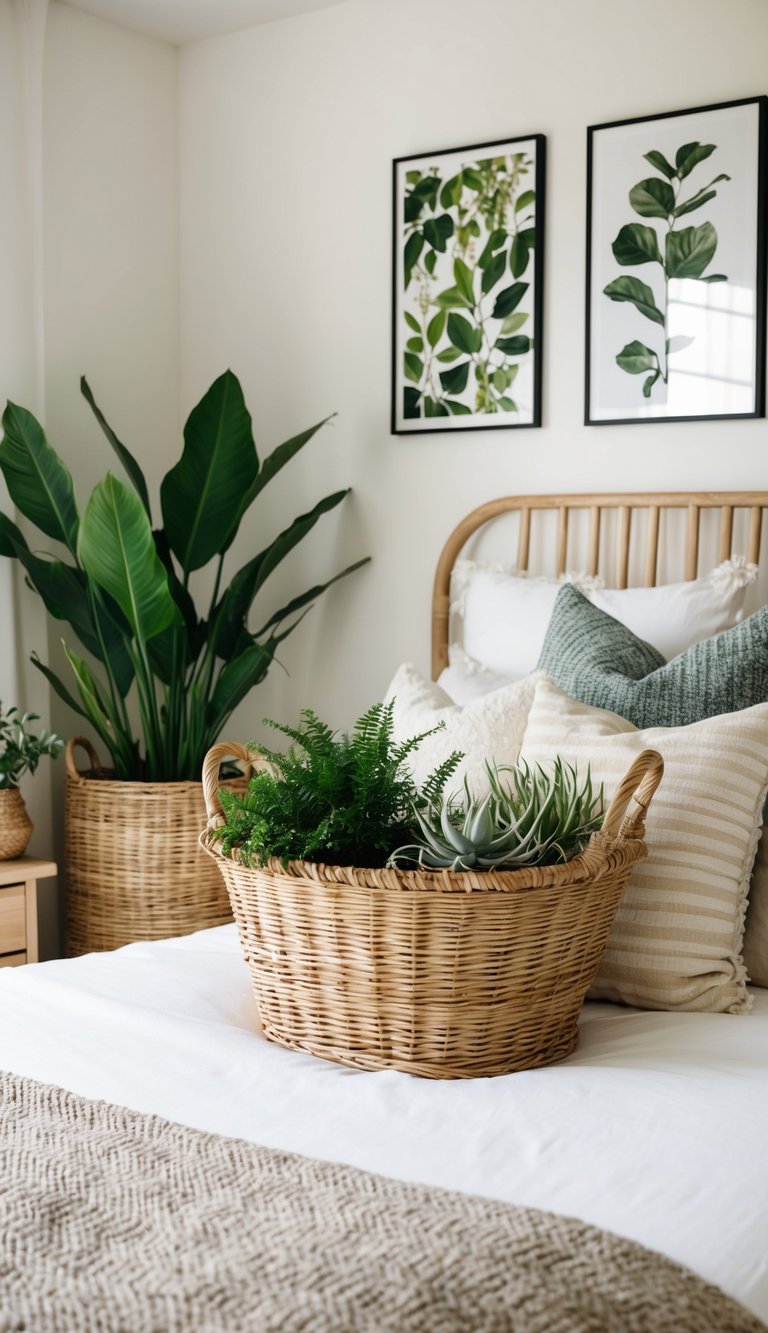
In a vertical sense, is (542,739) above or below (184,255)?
below

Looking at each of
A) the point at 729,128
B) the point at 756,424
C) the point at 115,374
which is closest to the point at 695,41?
the point at 729,128

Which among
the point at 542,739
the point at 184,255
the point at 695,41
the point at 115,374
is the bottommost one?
the point at 542,739

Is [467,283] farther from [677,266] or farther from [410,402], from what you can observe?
[677,266]

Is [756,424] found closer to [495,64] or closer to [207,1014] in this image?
[495,64]

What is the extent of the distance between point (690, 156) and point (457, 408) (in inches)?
28.4

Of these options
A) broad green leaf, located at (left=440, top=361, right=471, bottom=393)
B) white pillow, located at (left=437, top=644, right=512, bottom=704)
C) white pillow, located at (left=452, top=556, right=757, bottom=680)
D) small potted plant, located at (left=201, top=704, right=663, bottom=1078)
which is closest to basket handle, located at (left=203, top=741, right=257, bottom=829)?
small potted plant, located at (left=201, top=704, right=663, bottom=1078)

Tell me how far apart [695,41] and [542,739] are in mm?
1627

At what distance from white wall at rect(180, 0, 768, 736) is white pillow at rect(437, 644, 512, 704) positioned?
1.52 ft

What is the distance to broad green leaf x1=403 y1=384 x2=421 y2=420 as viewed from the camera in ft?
9.84

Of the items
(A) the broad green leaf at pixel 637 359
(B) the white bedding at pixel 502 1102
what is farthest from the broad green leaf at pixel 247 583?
(B) the white bedding at pixel 502 1102

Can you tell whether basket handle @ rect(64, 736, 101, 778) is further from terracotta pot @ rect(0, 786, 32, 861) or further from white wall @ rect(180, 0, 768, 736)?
white wall @ rect(180, 0, 768, 736)

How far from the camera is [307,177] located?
317cm

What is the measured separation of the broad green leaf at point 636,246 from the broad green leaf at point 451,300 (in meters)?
0.38

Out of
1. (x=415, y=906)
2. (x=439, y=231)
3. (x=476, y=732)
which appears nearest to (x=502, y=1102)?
(x=415, y=906)
